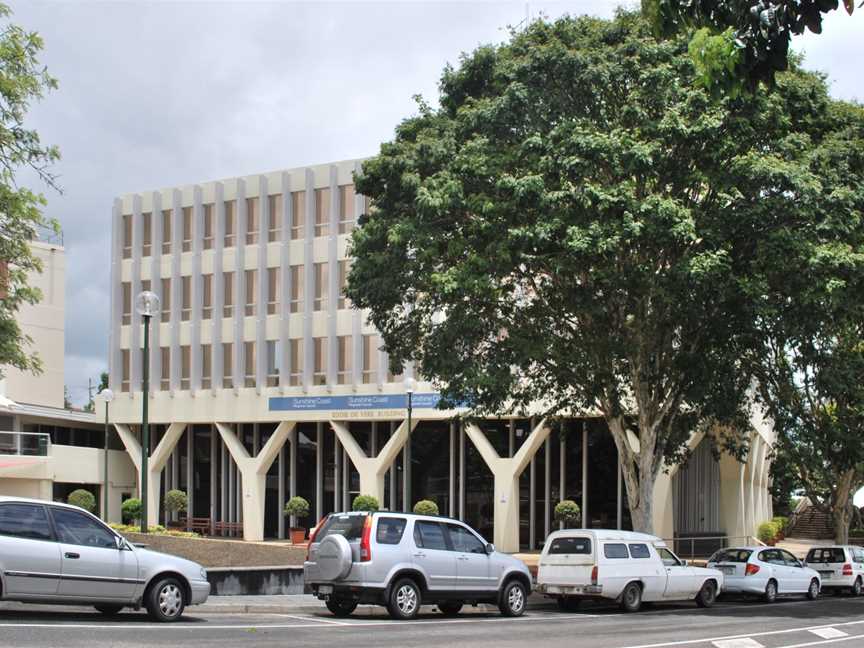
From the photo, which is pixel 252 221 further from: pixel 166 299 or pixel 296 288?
pixel 166 299

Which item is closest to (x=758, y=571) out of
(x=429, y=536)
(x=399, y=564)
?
(x=429, y=536)

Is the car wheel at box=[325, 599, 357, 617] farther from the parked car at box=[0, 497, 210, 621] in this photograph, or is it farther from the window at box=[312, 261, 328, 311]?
the window at box=[312, 261, 328, 311]

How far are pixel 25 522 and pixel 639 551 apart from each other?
1306cm

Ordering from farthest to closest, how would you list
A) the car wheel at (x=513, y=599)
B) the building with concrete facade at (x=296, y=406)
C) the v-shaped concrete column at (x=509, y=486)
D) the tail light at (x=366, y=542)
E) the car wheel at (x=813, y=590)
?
the building with concrete facade at (x=296, y=406), the v-shaped concrete column at (x=509, y=486), the car wheel at (x=813, y=590), the car wheel at (x=513, y=599), the tail light at (x=366, y=542)

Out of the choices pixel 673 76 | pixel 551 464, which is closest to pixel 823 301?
pixel 673 76

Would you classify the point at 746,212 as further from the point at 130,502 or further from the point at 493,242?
the point at 130,502

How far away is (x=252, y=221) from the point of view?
184ft

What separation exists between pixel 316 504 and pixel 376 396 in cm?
672

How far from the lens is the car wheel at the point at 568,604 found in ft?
82.2

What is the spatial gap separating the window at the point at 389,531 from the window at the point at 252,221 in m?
36.3

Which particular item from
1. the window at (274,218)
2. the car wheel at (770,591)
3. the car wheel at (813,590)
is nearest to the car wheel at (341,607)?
the car wheel at (770,591)

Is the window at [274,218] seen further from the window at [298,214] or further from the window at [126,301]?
the window at [126,301]

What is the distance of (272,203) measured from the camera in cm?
5538

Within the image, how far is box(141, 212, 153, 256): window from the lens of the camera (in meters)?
58.7
